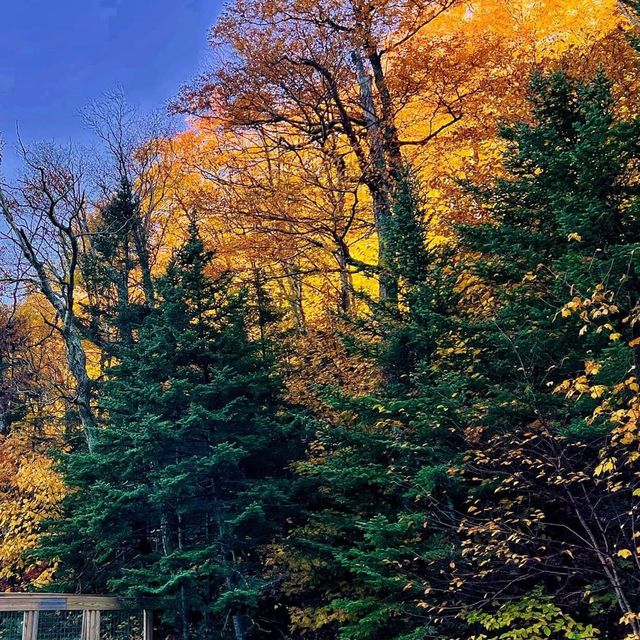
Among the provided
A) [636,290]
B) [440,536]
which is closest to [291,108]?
[636,290]

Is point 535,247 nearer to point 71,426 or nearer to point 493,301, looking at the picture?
point 493,301

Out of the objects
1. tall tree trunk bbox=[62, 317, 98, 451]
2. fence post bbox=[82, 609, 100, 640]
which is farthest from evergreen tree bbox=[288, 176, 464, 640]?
tall tree trunk bbox=[62, 317, 98, 451]

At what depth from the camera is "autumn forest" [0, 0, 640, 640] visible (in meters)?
5.27

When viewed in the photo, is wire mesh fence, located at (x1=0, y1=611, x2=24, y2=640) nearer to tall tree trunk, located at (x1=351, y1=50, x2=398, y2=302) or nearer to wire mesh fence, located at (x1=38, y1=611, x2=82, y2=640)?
wire mesh fence, located at (x1=38, y1=611, x2=82, y2=640)

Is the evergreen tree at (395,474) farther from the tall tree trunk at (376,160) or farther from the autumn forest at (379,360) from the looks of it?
the tall tree trunk at (376,160)

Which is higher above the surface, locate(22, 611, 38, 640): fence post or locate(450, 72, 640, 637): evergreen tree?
locate(450, 72, 640, 637): evergreen tree

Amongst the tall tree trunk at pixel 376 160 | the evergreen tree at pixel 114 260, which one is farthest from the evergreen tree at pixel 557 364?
the evergreen tree at pixel 114 260

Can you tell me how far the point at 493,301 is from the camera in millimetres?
7059

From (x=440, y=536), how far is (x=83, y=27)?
93.4 metres

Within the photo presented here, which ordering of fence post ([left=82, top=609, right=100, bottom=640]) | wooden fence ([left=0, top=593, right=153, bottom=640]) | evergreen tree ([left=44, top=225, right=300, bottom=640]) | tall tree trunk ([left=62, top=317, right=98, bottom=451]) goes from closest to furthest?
wooden fence ([left=0, top=593, right=153, bottom=640])
fence post ([left=82, top=609, right=100, bottom=640])
evergreen tree ([left=44, top=225, right=300, bottom=640])
tall tree trunk ([left=62, top=317, right=98, bottom=451])

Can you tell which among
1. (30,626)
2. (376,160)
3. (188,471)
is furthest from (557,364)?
(30,626)

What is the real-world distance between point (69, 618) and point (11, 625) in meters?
0.83

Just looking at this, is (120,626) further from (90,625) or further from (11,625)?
(11,625)

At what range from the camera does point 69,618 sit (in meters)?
6.47
